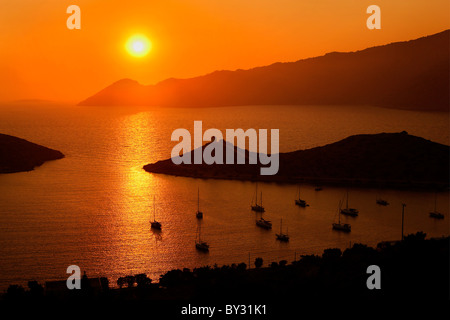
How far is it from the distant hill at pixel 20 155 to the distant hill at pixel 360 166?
45.8ft

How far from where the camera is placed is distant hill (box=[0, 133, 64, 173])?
58500 millimetres

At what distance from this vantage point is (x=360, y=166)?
54.6m

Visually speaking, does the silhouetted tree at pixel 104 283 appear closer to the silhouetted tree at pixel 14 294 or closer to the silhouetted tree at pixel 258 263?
the silhouetted tree at pixel 14 294

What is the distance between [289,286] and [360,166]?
37.1 metres

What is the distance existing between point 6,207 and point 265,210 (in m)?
19.9

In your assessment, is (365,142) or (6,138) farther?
(6,138)

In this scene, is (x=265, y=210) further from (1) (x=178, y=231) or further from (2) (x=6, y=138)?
(2) (x=6, y=138)

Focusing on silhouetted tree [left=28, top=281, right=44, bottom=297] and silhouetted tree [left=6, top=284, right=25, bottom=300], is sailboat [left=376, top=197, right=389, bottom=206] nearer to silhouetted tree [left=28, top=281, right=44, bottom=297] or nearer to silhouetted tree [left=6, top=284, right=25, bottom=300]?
silhouetted tree [left=28, top=281, right=44, bottom=297]

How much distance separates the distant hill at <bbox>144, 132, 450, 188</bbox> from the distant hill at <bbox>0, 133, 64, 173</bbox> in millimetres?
13950

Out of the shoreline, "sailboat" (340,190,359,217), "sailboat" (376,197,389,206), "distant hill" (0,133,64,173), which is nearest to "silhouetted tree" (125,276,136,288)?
the shoreline

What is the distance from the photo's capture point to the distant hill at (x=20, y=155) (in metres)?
58.5

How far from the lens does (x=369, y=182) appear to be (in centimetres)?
5075
